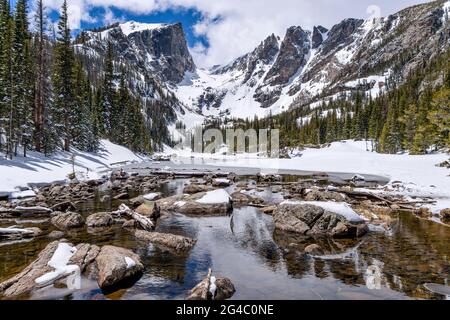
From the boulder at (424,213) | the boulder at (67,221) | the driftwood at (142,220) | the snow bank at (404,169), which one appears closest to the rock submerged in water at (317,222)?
the boulder at (424,213)

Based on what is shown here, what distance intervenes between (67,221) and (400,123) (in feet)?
291

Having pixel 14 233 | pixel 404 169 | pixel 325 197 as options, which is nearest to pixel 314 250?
pixel 325 197

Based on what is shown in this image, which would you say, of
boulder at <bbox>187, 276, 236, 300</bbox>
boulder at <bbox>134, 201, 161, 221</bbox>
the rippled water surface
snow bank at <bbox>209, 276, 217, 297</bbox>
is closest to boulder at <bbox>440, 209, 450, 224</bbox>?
the rippled water surface

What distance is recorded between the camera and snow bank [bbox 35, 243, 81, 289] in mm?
8680

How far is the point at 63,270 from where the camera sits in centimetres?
930

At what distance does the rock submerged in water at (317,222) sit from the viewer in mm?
14602

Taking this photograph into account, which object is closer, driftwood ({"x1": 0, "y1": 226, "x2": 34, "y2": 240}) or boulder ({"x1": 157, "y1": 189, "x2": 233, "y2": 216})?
driftwood ({"x1": 0, "y1": 226, "x2": 34, "y2": 240})

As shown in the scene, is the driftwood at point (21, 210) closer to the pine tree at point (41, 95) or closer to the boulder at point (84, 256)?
the boulder at point (84, 256)

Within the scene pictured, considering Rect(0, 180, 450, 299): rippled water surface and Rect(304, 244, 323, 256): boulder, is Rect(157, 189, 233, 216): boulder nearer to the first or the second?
Rect(0, 180, 450, 299): rippled water surface

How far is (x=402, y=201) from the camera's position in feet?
72.0

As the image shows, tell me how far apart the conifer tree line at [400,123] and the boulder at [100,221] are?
118ft

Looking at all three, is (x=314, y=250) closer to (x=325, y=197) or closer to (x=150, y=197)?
(x=325, y=197)

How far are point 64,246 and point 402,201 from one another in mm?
21641

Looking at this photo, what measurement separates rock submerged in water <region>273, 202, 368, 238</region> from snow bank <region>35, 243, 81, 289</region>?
32.1 feet
